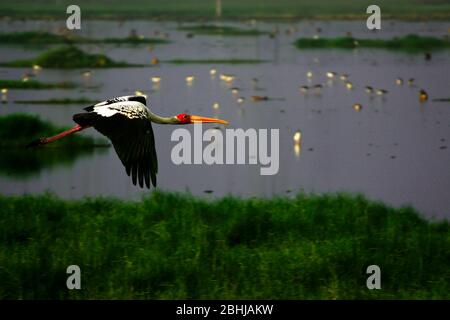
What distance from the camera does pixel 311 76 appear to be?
28281 mm

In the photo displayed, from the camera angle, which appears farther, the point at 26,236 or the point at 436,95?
the point at 436,95

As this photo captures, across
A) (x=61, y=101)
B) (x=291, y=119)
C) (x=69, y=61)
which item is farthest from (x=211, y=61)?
(x=291, y=119)

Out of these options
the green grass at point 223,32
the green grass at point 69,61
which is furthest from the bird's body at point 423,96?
the green grass at point 223,32

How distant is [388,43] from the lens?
36.8 meters

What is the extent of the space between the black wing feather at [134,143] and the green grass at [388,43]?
2913cm

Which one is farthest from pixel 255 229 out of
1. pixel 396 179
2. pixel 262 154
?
pixel 262 154

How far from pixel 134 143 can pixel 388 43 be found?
30563mm

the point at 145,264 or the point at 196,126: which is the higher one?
the point at 196,126

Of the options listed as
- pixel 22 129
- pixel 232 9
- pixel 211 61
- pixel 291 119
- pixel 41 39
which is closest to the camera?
pixel 22 129

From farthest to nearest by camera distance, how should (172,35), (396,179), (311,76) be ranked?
1. (172,35)
2. (311,76)
3. (396,179)

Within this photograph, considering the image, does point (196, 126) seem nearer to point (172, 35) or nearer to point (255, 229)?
point (255, 229)

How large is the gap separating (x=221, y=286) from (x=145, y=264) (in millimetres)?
535

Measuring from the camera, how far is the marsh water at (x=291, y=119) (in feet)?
44.4

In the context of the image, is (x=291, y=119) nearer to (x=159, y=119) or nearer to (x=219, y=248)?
(x=159, y=119)
